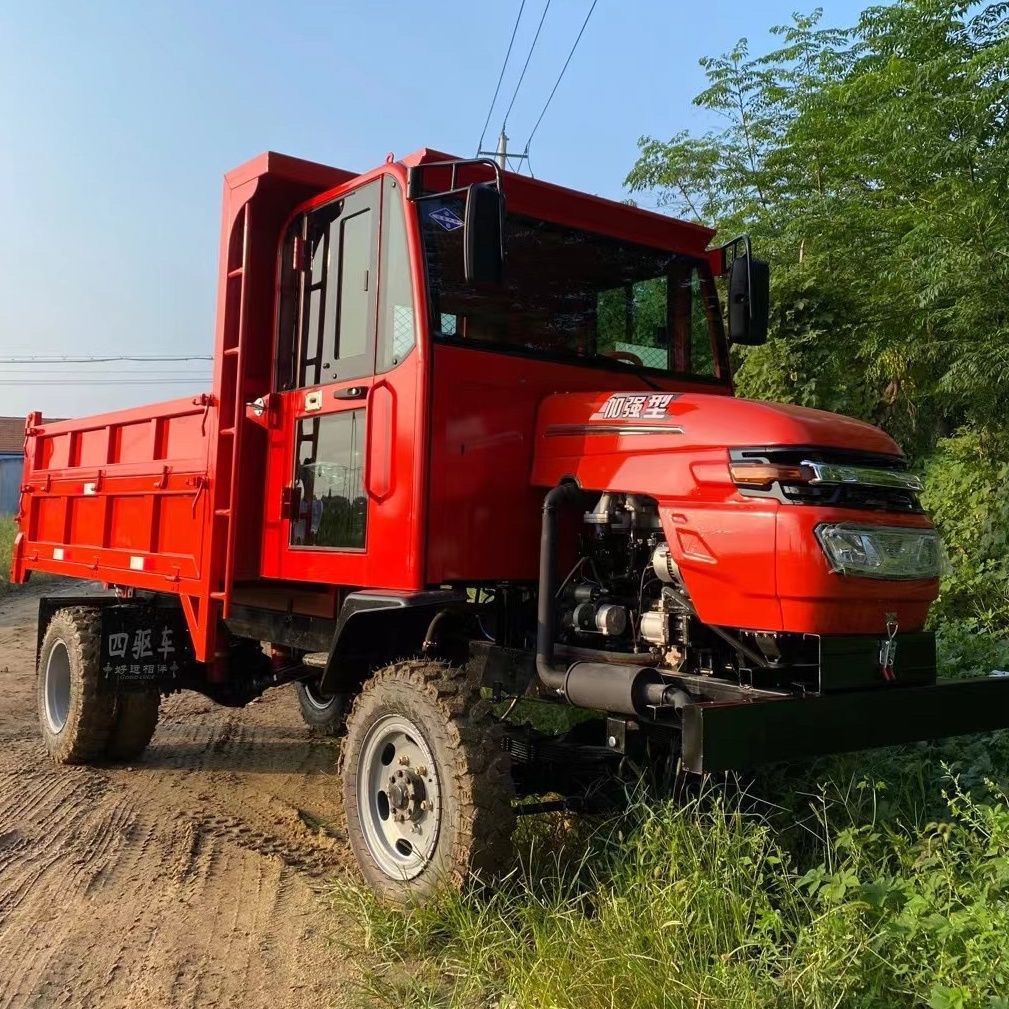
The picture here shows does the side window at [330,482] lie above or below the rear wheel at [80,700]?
above

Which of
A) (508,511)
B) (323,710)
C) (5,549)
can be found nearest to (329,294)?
(508,511)

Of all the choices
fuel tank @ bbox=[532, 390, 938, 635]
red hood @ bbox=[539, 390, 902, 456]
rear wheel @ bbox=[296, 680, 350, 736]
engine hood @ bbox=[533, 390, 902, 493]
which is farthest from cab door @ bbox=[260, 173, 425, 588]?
rear wheel @ bbox=[296, 680, 350, 736]

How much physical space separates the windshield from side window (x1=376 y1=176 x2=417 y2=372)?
0.38ft

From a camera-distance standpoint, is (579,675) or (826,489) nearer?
(826,489)

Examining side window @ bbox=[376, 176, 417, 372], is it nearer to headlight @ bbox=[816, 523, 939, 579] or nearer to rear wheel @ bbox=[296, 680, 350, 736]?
headlight @ bbox=[816, 523, 939, 579]

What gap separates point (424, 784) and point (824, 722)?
1.51 metres

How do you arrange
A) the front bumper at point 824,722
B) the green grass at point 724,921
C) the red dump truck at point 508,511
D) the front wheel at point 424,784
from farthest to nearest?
the front wheel at point 424,784 → the red dump truck at point 508,511 → the front bumper at point 824,722 → the green grass at point 724,921

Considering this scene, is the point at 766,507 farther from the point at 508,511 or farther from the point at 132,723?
the point at 132,723

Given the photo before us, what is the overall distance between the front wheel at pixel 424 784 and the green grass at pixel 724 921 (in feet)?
0.46

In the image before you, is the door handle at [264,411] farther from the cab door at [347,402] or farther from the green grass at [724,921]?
the green grass at [724,921]

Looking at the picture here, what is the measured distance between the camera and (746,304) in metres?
4.69

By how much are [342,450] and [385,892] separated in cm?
186

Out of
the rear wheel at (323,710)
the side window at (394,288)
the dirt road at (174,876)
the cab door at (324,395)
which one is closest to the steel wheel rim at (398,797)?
the dirt road at (174,876)

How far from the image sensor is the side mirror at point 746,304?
4688mm
